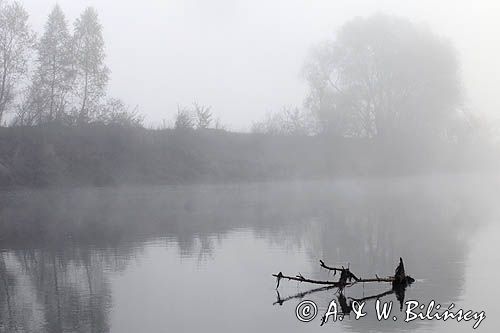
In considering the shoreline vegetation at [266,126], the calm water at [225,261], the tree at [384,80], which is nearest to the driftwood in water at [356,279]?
the calm water at [225,261]

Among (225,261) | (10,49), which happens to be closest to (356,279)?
(225,261)

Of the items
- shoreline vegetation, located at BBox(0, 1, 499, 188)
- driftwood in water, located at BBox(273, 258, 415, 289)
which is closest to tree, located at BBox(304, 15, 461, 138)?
shoreline vegetation, located at BBox(0, 1, 499, 188)

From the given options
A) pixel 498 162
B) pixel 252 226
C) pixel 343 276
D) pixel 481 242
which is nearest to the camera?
pixel 343 276

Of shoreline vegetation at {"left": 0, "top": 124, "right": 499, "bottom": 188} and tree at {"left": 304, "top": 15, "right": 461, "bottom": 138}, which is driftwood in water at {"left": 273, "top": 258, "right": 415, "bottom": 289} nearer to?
shoreline vegetation at {"left": 0, "top": 124, "right": 499, "bottom": 188}

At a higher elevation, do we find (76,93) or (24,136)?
(76,93)

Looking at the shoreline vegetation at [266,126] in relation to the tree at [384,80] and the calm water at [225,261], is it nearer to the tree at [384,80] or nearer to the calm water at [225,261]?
the tree at [384,80]

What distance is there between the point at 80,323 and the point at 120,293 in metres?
2.08

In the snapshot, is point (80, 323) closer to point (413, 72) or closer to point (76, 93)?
point (76, 93)

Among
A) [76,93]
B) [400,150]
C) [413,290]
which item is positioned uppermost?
[76,93]

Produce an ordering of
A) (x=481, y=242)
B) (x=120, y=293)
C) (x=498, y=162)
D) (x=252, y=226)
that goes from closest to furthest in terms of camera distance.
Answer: (x=120, y=293)
(x=481, y=242)
(x=252, y=226)
(x=498, y=162)

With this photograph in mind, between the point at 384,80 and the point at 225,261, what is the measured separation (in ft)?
127

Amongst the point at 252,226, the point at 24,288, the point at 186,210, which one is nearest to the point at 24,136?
the point at 186,210

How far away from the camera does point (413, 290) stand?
10711mm

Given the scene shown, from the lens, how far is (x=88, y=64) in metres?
43.8
